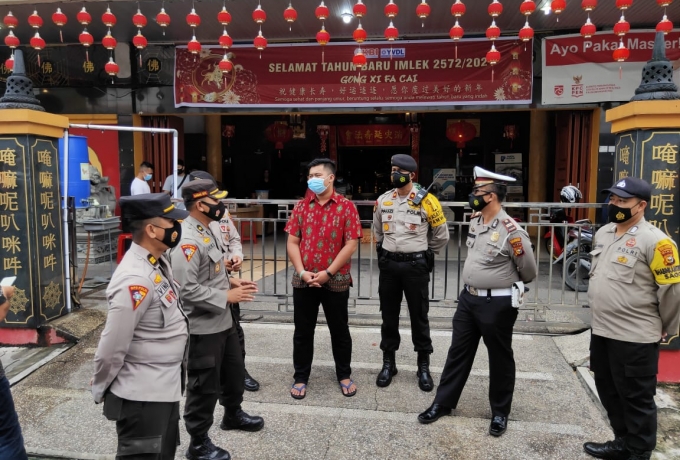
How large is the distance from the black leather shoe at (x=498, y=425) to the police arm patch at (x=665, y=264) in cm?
127

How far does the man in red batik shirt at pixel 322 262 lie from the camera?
348cm

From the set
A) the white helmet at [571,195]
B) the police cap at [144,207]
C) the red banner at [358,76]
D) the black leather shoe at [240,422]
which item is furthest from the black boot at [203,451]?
the red banner at [358,76]

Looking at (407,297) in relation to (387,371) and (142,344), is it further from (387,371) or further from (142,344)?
(142,344)

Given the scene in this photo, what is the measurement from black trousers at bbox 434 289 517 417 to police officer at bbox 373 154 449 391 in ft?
1.62

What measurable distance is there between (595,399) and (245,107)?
23.7ft

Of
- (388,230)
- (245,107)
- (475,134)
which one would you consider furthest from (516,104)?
(388,230)

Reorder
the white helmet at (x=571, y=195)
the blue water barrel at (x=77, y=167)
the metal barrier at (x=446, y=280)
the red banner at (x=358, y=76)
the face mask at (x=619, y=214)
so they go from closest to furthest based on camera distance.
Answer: the face mask at (x=619, y=214) < the metal barrier at (x=446, y=280) < the blue water barrel at (x=77, y=167) < the white helmet at (x=571, y=195) < the red banner at (x=358, y=76)

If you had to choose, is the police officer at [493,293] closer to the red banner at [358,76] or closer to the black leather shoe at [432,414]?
the black leather shoe at [432,414]

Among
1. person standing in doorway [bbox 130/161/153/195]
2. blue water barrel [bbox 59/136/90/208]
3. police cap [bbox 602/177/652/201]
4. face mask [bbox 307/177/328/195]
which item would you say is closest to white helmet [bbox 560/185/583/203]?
police cap [bbox 602/177/652/201]

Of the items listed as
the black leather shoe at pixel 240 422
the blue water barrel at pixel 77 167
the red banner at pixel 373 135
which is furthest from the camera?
the red banner at pixel 373 135

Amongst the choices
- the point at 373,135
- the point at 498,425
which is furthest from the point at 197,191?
the point at 373,135

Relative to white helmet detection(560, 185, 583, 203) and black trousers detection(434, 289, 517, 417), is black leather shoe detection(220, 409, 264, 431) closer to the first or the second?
black trousers detection(434, 289, 517, 417)

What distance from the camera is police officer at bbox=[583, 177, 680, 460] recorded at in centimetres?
269

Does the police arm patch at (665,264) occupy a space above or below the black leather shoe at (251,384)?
above
